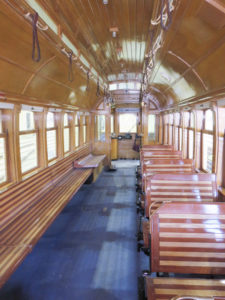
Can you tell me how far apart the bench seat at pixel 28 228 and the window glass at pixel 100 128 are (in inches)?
216

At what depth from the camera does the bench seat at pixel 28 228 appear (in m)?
2.63

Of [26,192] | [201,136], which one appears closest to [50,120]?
[26,192]

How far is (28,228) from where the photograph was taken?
11.2 ft

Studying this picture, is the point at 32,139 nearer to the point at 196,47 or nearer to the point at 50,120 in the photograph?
the point at 50,120

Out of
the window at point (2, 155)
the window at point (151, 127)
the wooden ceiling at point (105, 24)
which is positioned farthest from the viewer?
the window at point (151, 127)

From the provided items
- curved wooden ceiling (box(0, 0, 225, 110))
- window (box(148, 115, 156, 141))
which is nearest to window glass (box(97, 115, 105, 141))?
window (box(148, 115, 156, 141))

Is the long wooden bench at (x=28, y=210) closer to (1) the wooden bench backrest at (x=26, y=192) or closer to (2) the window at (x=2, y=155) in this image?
(1) the wooden bench backrest at (x=26, y=192)

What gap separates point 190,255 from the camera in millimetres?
2312

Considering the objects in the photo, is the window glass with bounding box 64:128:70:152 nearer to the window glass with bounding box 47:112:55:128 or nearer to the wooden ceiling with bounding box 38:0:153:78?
the window glass with bounding box 47:112:55:128

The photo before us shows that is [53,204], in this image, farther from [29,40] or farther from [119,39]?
[119,39]

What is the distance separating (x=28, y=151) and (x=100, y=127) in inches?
256

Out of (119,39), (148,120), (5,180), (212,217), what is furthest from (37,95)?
(148,120)

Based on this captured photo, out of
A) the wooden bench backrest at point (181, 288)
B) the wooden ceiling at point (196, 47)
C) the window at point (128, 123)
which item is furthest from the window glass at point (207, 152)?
the window at point (128, 123)

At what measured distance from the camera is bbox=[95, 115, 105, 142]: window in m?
10.8
